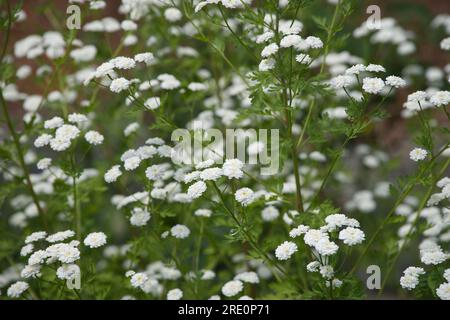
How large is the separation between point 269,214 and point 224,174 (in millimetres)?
795

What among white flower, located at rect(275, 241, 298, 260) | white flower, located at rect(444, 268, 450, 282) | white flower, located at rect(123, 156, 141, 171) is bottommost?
white flower, located at rect(444, 268, 450, 282)

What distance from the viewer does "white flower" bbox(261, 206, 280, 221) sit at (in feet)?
10.2

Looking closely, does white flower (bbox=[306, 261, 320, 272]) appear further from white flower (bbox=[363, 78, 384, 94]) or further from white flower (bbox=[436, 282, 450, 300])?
white flower (bbox=[363, 78, 384, 94])

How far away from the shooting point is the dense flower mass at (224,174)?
2.45 m

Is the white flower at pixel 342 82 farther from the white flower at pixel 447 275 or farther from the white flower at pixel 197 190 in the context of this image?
the white flower at pixel 447 275

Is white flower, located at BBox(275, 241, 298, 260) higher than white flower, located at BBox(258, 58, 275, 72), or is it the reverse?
white flower, located at BBox(258, 58, 275, 72)

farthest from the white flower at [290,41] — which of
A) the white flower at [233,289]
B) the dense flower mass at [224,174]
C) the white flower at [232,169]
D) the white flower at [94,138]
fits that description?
the white flower at [233,289]

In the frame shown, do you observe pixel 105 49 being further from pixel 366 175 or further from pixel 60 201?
pixel 366 175

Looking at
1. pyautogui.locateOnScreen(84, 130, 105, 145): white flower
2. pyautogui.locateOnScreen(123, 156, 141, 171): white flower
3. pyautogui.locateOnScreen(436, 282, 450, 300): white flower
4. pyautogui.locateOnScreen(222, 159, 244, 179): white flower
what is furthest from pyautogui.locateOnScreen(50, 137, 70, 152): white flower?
pyautogui.locateOnScreen(436, 282, 450, 300): white flower

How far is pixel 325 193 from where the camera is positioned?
14.1ft

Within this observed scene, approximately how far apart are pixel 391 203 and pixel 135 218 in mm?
2402

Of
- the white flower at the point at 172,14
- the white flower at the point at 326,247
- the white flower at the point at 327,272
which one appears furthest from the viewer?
the white flower at the point at 172,14
